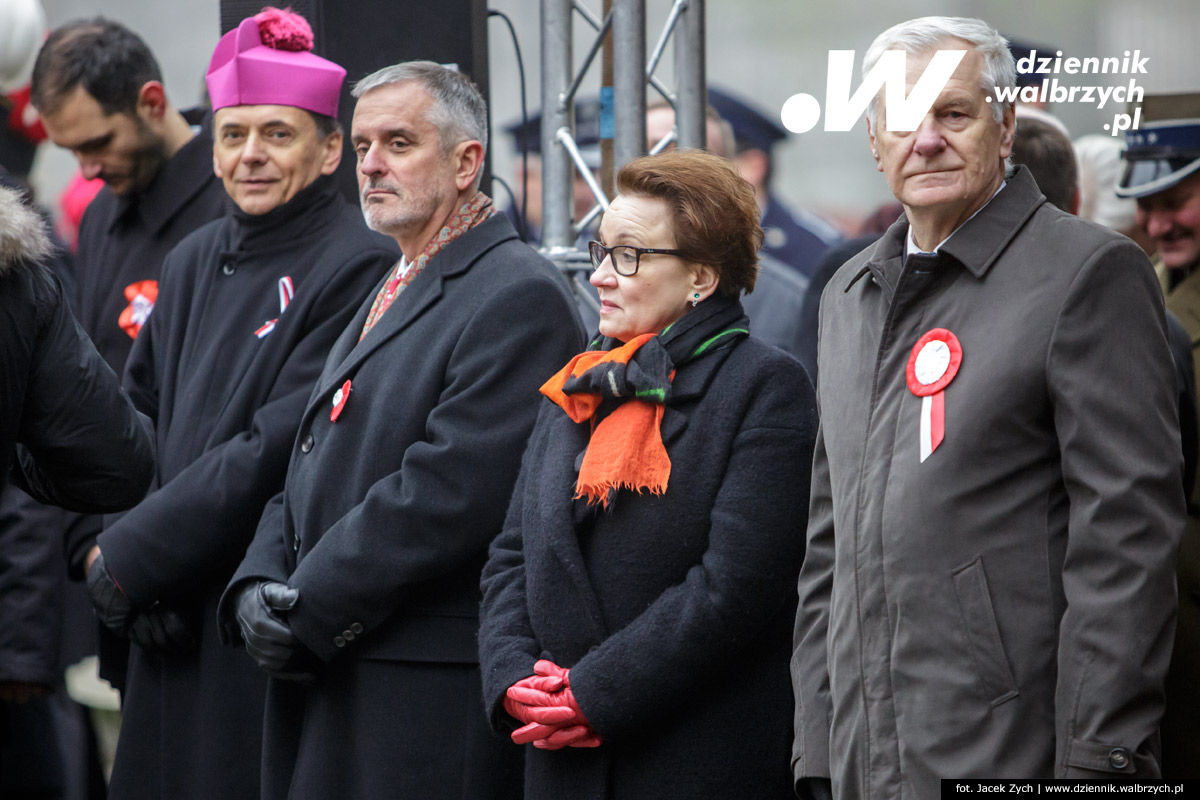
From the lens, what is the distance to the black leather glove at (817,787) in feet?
8.67

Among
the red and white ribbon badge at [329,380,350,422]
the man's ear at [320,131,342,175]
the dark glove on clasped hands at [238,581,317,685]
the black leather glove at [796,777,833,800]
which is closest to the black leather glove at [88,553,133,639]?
the dark glove on clasped hands at [238,581,317,685]

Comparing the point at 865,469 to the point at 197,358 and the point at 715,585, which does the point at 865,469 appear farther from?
the point at 197,358

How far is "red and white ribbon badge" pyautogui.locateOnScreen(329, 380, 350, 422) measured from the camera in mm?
3435

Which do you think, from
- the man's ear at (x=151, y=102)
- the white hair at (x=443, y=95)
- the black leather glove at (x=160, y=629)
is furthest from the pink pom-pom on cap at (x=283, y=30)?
the black leather glove at (x=160, y=629)

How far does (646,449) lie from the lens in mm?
2805

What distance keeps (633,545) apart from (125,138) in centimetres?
279

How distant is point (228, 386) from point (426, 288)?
29.4 inches

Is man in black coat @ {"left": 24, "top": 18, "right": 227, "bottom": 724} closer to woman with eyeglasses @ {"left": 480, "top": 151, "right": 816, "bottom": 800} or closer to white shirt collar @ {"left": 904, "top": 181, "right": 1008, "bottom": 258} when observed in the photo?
woman with eyeglasses @ {"left": 480, "top": 151, "right": 816, "bottom": 800}

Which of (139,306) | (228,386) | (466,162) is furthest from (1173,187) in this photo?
(139,306)

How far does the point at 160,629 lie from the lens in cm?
382

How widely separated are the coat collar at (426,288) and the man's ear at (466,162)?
0.11 m

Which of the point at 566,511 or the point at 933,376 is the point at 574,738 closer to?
the point at 566,511

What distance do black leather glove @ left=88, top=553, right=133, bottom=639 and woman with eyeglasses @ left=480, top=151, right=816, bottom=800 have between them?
127cm

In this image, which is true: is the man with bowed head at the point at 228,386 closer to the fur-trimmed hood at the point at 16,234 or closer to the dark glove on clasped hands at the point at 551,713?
the fur-trimmed hood at the point at 16,234
